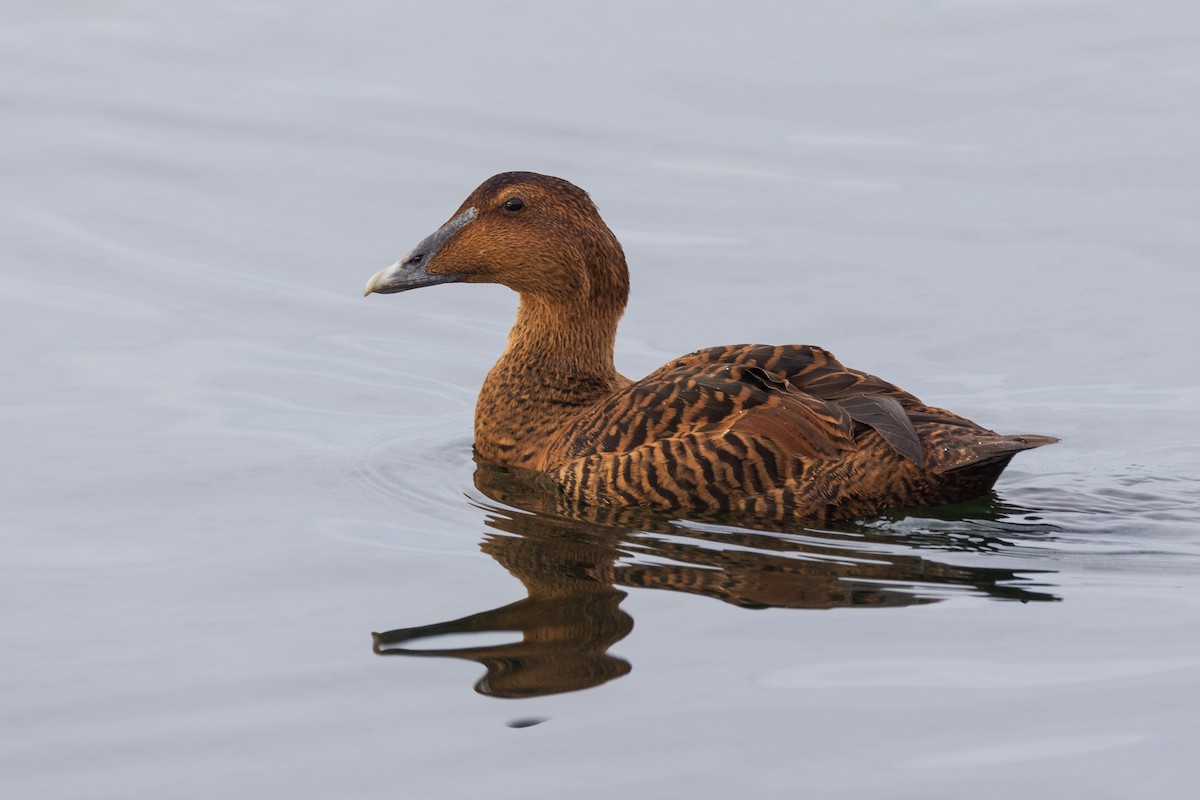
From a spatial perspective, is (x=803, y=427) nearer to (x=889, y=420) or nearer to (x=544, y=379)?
(x=889, y=420)

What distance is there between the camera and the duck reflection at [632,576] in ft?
20.5

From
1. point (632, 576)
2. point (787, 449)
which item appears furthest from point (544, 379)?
point (632, 576)

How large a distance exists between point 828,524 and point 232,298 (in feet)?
16.3

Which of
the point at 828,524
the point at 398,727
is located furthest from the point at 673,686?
the point at 828,524

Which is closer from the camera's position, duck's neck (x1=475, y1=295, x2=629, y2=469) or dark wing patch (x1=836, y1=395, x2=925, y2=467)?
dark wing patch (x1=836, y1=395, x2=925, y2=467)

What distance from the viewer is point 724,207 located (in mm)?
12734

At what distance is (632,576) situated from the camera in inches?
275

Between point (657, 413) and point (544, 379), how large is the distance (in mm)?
1001

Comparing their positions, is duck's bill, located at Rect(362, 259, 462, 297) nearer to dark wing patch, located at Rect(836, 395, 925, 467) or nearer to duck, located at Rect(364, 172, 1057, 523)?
duck, located at Rect(364, 172, 1057, 523)

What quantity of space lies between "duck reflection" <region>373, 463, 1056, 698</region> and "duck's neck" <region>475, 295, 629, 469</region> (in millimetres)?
708

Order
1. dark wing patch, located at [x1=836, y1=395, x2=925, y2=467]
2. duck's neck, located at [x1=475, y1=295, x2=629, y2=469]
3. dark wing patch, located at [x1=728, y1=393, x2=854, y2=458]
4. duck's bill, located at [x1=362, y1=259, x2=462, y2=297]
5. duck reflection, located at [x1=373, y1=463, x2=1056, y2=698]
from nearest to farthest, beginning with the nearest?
duck reflection, located at [x1=373, y1=463, x2=1056, y2=698]
dark wing patch, located at [x1=836, y1=395, x2=925, y2=467]
dark wing patch, located at [x1=728, y1=393, x2=854, y2=458]
duck's neck, located at [x1=475, y1=295, x2=629, y2=469]
duck's bill, located at [x1=362, y1=259, x2=462, y2=297]

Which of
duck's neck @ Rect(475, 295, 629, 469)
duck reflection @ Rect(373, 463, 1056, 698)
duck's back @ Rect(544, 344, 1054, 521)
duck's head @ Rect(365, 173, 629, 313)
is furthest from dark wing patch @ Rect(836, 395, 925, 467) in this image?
duck's head @ Rect(365, 173, 629, 313)

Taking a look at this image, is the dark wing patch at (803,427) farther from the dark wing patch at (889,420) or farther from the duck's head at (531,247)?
the duck's head at (531,247)

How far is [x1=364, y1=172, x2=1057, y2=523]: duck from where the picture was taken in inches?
304
